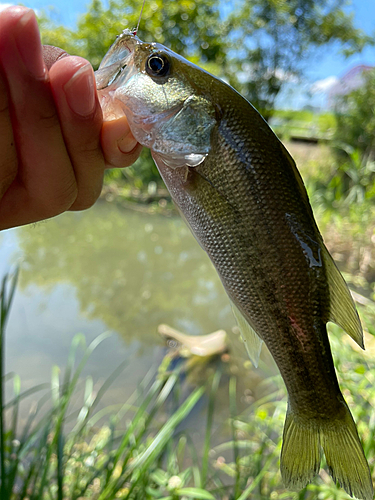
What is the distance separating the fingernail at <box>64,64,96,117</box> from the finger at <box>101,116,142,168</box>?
0.37ft

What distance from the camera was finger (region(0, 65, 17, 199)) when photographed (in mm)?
645

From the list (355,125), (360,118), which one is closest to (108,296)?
(355,125)

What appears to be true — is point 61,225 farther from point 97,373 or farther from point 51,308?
point 97,373

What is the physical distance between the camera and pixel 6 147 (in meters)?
0.71

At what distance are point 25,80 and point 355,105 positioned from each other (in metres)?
10.1

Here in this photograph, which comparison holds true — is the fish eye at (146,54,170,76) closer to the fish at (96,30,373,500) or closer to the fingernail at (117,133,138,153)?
the fish at (96,30,373,500)

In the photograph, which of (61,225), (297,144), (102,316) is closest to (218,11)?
(297,144)

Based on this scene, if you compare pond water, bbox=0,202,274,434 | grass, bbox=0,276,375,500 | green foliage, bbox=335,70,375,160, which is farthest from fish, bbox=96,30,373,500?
green foliage, bbox=335,70,375,160

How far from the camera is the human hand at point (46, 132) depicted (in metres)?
0.60

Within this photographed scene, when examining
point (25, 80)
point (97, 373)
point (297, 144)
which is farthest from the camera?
point (297, 144)

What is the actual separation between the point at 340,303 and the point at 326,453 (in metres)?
0.32

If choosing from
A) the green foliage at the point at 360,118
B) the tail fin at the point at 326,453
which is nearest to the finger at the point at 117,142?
the tail fin at the point at 326,453

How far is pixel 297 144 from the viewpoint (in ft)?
37.3

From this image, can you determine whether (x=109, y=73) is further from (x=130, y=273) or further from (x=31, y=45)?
(x=130, y=273)
